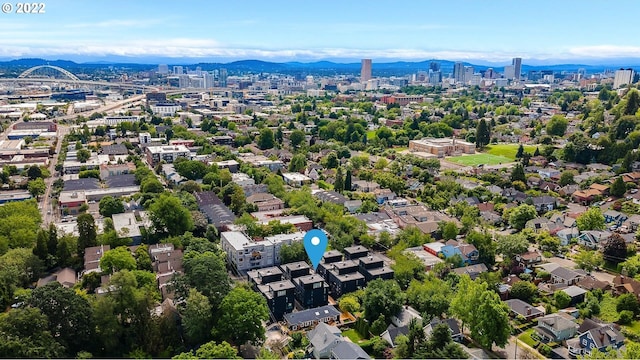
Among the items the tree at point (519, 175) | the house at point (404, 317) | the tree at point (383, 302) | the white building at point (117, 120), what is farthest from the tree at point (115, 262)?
the white building at point (117, 120)

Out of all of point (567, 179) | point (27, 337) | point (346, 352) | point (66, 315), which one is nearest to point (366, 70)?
point (567, 179)

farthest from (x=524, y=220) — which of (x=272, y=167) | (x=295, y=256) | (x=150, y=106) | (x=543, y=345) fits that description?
(x=150, y=106)

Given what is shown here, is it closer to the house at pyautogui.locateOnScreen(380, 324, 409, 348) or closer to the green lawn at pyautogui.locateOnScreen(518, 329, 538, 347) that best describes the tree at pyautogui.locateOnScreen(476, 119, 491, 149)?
the green lawn at pyautogui.locateOnScreen(518, 329, 538, 347)

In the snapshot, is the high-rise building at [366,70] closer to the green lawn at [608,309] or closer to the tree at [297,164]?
the tree at [297,164]

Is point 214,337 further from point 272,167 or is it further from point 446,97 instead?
point 446,97

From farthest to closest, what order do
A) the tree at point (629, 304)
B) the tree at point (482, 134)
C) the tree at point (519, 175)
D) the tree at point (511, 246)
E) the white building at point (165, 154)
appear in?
the tree at point (482, 134)
the white building at point (165, 154)
the tree at point (519, 175)
the tree at point (511, 246)
the tree at point (629, 304)
